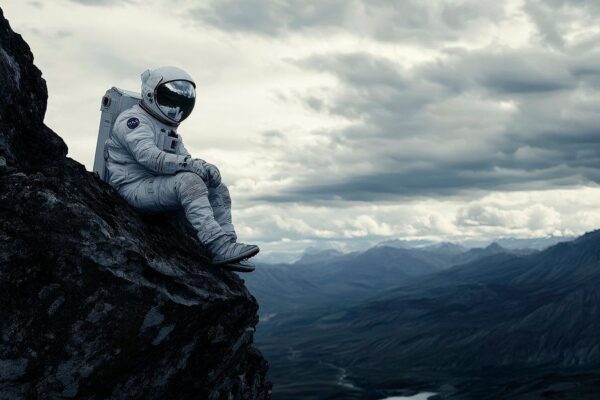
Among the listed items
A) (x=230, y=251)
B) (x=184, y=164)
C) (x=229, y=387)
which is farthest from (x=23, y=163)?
(x=229, y=387)

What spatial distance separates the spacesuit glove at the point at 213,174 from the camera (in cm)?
1366

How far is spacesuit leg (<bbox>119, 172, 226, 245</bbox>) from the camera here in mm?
12953

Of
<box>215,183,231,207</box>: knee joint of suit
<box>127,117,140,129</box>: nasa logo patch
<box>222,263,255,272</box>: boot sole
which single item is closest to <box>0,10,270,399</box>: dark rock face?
<box>222,263,255,272</box>: boot sole

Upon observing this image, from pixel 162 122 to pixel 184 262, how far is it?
3240 mm

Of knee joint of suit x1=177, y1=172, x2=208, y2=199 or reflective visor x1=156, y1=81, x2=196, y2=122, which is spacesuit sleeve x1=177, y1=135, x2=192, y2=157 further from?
knee joint of suit x1=177, y1=172, x2=208, y2=199

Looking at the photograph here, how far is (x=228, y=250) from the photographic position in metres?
13.3

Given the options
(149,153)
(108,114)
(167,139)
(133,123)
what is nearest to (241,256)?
(149,153)

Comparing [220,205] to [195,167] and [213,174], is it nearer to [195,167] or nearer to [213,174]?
[213,174]

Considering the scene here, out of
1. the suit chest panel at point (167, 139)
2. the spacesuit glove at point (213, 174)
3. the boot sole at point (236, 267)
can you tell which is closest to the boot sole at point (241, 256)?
the boot sole at point (236, 267)

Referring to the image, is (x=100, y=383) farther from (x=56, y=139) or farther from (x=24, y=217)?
(x=56, y=139)

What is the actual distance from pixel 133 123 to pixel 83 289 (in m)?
4.21

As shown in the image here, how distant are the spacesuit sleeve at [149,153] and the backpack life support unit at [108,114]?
119 centimetres

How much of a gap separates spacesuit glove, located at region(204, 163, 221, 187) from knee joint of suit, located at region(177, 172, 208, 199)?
0.61m

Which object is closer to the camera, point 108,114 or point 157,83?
point 157,83
